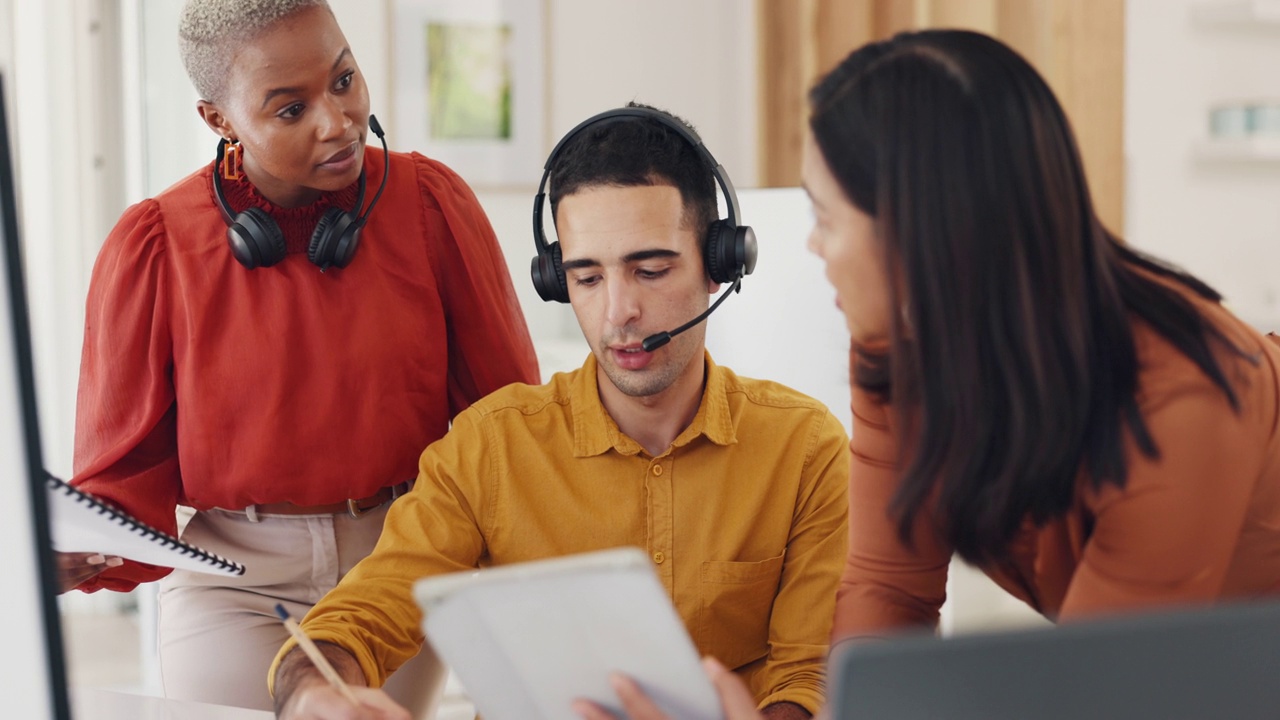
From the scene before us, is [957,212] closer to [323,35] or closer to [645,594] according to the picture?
[645,594]

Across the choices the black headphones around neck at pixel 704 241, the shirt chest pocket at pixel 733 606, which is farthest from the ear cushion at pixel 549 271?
the shirt chest pocket at pixel 733 606

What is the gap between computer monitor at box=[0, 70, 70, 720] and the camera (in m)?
0.53

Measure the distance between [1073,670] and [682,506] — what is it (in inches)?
33.3

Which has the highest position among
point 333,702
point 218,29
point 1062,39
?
point 1062,39

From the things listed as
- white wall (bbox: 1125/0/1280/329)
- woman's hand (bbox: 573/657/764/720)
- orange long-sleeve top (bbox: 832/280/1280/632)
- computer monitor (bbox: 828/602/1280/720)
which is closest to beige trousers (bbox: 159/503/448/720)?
woman's hand (bbox: 573/657/764/720)

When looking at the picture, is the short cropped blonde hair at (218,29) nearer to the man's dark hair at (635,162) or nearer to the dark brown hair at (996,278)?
the man's dark hair at (635,162)

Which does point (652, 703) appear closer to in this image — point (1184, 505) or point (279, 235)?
point (1184, 505)

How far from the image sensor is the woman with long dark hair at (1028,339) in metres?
0.87

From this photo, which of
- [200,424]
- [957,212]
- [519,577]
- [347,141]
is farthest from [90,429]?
[957,212]

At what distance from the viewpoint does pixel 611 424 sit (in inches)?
55.8

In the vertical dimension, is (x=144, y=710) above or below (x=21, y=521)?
below

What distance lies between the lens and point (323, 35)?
59.3 inches

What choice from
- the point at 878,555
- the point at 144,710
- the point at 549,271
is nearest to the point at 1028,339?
the point at 878,555

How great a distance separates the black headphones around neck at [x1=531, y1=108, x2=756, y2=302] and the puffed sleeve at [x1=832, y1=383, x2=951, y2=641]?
35 centimetres
